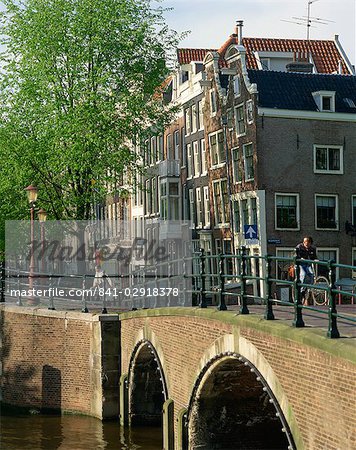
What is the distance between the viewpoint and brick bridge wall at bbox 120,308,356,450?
9172 mm

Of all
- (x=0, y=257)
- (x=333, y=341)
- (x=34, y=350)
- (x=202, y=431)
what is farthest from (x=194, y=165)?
(x=333, y=341)

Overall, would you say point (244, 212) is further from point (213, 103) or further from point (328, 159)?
point (213, 103)

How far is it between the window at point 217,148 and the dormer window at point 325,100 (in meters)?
3.70

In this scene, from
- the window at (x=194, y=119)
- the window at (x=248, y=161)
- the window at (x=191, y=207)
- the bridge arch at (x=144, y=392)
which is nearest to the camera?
the bridge arch at (x=144, y=392)

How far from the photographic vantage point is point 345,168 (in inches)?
1355

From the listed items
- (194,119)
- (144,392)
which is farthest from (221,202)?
(144,392)

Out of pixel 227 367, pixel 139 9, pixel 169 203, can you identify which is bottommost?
pixel 227 367

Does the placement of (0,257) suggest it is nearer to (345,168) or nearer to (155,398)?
(345,168)

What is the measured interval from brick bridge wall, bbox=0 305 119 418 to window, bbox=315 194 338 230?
13163 mm

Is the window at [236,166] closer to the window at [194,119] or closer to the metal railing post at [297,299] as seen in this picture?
the window at [194,119]

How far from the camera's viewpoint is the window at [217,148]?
3634 centimetres

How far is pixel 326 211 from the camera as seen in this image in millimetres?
34188

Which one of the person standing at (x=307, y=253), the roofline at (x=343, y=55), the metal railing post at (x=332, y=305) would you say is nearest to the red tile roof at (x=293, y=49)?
the roofline at (x=343, y=55)

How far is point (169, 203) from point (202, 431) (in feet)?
88.0
